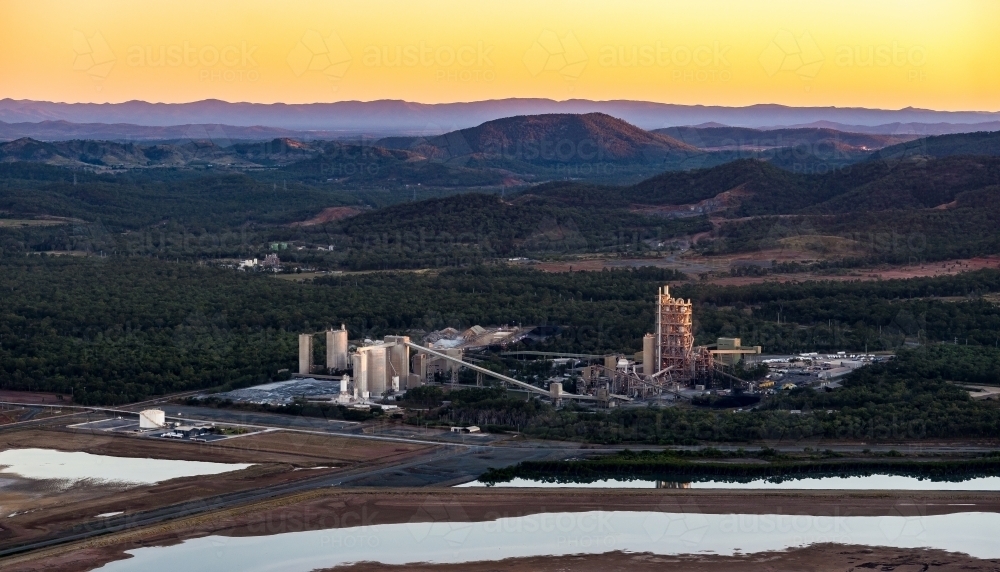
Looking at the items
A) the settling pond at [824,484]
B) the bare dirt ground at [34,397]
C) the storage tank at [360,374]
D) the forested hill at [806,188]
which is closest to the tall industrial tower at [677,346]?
the storage tank at [360,374]

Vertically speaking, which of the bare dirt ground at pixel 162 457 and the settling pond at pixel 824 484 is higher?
the settling pond at pixel 824 484

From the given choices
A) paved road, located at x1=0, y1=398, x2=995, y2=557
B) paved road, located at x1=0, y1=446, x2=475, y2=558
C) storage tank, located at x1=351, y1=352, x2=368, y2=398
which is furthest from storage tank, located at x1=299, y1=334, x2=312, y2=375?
paved road, located at x1=0, y1=446, x2=475, y2=558

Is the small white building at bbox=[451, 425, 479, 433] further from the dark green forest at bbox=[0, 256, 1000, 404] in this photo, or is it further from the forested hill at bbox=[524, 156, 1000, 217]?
the forested hill at bbox=[524, 156, 1000, 217]

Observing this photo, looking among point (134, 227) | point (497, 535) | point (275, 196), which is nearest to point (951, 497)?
point (497, 535)

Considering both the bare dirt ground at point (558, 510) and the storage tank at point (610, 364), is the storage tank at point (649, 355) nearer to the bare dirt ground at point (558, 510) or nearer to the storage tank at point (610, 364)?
the storage tank at point (610, 364)

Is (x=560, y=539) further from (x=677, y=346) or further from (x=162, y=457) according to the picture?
(x=677, y=346)

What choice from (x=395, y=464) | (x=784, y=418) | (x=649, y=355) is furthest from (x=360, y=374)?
(x=784, y=418)

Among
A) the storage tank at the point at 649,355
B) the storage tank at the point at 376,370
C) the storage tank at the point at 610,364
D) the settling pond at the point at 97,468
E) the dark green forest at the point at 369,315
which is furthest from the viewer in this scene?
the dark green forest at the point at 369,315

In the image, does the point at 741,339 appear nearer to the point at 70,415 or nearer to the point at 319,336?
the point at 319,336
